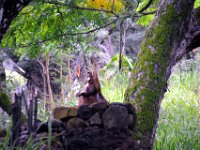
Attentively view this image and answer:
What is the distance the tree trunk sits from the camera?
3574mm

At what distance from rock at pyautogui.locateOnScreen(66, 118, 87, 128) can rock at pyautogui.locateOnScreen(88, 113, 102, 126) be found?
53 mm

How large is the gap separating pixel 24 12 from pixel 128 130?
2.39m

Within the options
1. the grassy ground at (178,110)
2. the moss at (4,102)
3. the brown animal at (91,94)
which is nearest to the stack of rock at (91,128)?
the brown animal at (91,94)

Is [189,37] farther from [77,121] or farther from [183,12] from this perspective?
[77,121]

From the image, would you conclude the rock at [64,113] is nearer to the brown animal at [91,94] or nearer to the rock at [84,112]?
the rock at [84,112]

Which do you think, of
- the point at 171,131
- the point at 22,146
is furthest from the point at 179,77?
the point at 22,146

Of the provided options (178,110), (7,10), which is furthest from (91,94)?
(178,110)

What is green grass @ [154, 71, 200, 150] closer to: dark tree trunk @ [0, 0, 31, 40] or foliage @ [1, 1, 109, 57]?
foliage @ [1, 1, 109, 57]

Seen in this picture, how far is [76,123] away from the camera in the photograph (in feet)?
8.59

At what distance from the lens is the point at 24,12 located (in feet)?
14.8

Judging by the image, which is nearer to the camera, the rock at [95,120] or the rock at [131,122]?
the rock at [95,120]

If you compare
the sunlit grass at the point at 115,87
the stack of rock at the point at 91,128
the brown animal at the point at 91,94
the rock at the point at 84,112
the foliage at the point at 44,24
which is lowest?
the stack of rock at the point at 91,128

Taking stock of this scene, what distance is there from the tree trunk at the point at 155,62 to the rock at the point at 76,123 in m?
0.96

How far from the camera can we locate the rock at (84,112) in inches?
104
